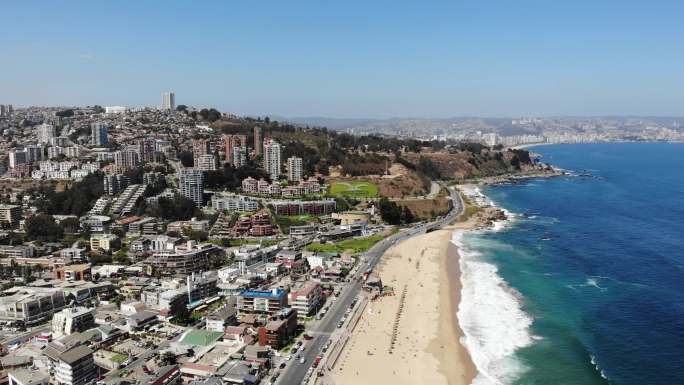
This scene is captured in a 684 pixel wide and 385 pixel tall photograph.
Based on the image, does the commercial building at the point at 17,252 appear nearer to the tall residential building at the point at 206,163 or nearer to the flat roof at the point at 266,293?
the flat roof at the point at 266,293

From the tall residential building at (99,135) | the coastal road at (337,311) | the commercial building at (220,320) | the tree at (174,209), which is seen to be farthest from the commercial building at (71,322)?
the tall residential building at (99,135)

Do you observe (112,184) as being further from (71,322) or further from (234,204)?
(71,322)

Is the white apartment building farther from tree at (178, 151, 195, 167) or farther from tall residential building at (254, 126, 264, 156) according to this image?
tall residential building at (254, 126, 264, 156)

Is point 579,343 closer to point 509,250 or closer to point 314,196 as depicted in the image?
point 509,250

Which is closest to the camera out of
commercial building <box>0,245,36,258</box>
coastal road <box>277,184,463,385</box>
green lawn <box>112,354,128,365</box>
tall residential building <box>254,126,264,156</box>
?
coastal road <box>277,184,463,385</box>

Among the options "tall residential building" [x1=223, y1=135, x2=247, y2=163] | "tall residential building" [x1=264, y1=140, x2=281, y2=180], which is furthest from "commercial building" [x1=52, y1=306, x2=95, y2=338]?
"tall residential building" [x1=223, y1=135, x2=247, y2=163]

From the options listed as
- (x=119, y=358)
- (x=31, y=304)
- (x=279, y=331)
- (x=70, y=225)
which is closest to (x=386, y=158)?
(x=70, y=225)
